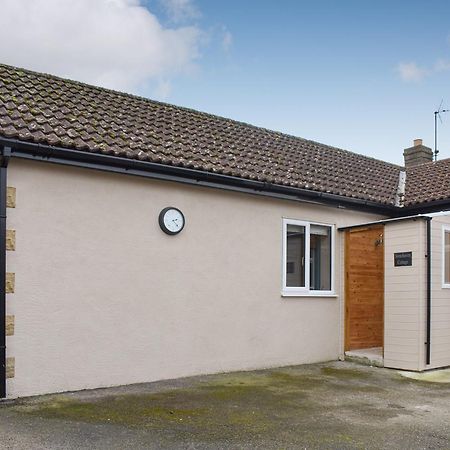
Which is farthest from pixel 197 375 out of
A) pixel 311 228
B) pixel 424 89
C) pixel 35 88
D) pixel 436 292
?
pixel 424 89

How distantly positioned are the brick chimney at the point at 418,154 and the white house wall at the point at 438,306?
274 inches

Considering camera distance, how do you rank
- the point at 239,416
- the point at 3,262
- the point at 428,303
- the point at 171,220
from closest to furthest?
the point at 239,416 < the point at 3,262 < the point at 171,220 < the point at 428,303

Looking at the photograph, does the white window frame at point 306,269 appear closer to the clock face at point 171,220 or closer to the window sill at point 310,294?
the window sill at point 310,294

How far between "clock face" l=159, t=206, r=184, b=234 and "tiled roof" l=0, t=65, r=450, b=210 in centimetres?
76

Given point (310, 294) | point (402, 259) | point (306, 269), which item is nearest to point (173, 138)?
point (306, 269)

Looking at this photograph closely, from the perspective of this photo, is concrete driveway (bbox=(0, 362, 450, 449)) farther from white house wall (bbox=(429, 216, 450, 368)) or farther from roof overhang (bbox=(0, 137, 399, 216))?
roof overhang (bbox=(0, 137, 399, 216))

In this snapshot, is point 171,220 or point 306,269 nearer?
point 171,220

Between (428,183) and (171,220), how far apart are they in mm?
7058

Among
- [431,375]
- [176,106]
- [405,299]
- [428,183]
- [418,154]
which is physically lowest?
[431,375]

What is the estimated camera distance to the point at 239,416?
5.45m

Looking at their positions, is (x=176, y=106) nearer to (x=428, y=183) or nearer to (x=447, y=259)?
(x=428, y=183)

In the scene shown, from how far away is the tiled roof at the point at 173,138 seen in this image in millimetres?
7074

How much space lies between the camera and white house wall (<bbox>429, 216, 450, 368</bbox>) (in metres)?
8.62

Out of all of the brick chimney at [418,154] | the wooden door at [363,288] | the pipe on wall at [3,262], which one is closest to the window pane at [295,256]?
the wooden door at [363,288]
